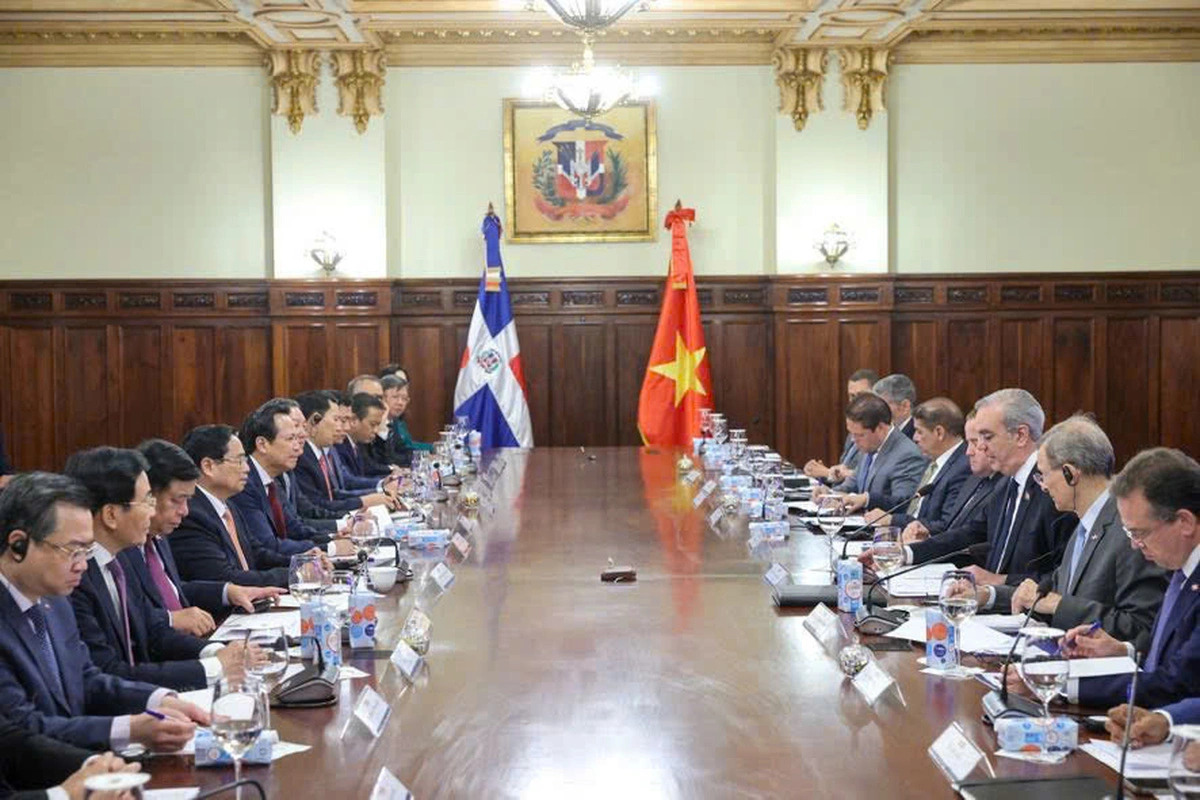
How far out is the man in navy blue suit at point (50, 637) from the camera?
281cm

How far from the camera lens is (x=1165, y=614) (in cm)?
331

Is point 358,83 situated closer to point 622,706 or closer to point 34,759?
point 622,706

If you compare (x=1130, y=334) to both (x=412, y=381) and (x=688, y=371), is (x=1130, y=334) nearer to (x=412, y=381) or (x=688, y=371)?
(x=688, y=371)

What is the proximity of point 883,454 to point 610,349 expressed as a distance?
4962 mm

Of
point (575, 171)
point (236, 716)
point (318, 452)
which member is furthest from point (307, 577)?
point (575, 171)

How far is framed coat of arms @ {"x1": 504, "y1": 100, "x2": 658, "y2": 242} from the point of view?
1165 cm

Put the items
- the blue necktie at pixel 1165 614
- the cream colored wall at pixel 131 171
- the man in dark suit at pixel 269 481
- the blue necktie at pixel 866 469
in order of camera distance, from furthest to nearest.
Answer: the cream colored wall at pixel 131 171, the blue necktie at pixel 866 469, the man in dark suit at pixel 269 481, the blue necktie at pixel 1165 614

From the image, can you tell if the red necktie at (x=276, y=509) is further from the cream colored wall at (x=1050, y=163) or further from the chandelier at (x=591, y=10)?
the cream colored wall at (x=1050, y=163)

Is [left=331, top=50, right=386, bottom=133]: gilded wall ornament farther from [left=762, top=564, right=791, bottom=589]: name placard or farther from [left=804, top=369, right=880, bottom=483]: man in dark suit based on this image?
[left=762, top=564, right=791, bottom=589]: name placard

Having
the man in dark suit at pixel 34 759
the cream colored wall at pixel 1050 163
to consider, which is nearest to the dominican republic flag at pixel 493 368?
the cream colored wall at pixel 1050 163

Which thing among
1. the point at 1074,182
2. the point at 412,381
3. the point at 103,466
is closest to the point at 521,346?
the point at 412,381

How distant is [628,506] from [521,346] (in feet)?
18.0

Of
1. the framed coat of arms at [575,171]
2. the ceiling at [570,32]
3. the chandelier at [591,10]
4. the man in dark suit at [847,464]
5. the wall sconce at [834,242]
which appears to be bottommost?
the man in dark suit at [847,464]

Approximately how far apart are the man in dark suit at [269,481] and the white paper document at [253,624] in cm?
117
